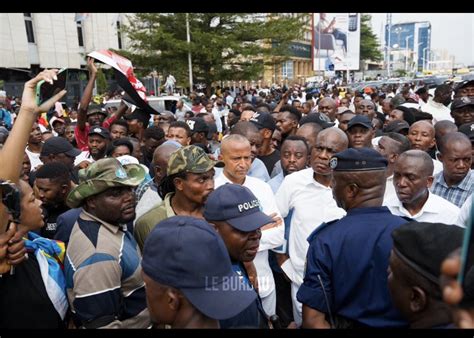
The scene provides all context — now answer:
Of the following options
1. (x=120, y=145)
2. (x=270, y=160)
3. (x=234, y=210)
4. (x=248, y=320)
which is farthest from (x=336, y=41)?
(x=248, y=320)

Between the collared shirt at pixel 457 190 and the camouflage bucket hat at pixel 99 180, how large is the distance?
2859 mm

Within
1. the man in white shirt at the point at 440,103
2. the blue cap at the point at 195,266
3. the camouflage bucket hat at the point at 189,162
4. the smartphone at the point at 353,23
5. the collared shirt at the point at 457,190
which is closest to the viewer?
the blue cap at the point at 195,266

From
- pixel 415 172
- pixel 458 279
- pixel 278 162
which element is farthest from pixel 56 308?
pixel 278 162

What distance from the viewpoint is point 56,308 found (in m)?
2.31

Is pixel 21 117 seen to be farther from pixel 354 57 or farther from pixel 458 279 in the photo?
pixel 354 57

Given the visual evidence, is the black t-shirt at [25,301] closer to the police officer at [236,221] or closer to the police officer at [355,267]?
the police officer at [236,221]

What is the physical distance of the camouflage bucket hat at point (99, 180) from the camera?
2531mm

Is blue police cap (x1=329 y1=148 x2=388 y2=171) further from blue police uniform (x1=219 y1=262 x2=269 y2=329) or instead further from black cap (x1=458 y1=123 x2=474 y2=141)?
black cap (x1=458 y1=123 x2=474 y2=141)

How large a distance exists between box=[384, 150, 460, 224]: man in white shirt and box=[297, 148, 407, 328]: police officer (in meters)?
1.12

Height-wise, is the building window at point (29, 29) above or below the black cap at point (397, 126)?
above

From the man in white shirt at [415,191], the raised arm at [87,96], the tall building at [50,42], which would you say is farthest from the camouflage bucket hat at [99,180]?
the tall building at [50,42]

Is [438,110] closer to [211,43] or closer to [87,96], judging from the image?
[87,96]

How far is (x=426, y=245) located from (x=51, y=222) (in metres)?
2.90

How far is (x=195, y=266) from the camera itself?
1576mm
